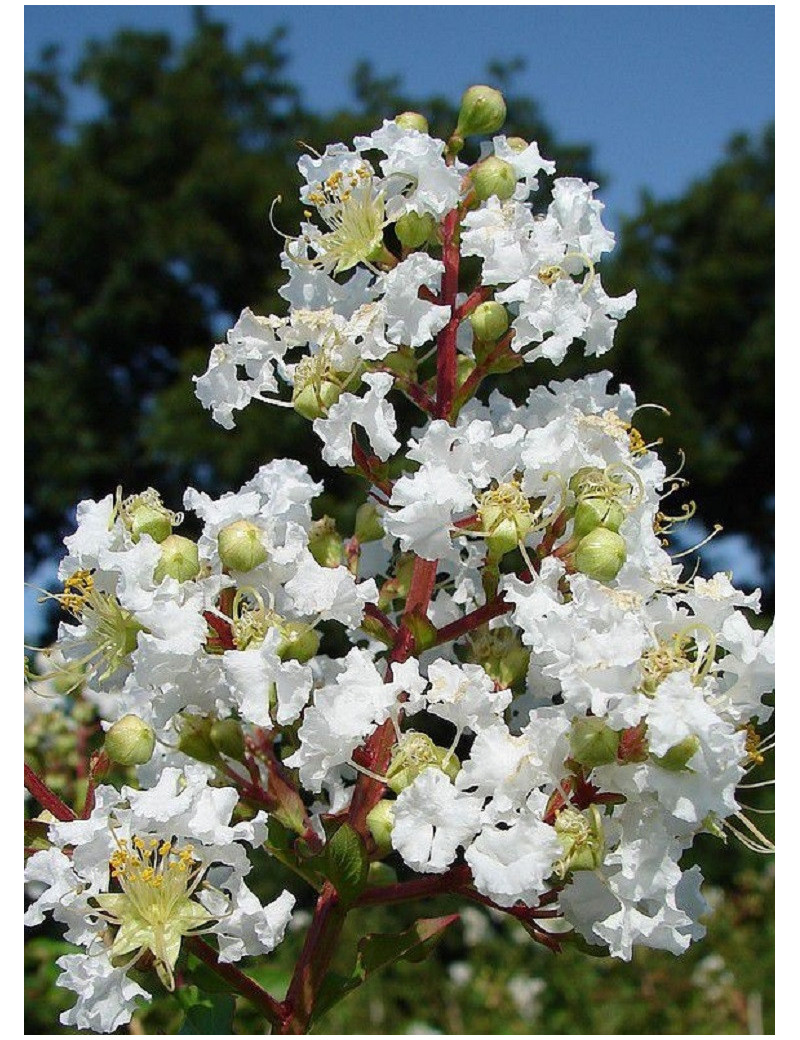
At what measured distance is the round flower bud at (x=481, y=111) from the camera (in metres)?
1.14

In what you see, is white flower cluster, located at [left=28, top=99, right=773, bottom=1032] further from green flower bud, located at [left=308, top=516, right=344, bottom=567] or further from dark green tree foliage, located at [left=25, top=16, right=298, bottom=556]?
dark green tree foliage, located at [left=25, top=16, right=298, bottom=556]

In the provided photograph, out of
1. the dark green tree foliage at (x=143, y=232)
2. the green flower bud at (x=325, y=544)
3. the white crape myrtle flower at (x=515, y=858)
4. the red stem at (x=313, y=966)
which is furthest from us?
the dark green tree foliage at (x=143, y=232)

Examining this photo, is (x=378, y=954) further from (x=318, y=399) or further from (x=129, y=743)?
(x=318, y=399)

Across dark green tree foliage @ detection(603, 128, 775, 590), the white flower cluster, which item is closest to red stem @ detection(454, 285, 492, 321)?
the white flower cluster

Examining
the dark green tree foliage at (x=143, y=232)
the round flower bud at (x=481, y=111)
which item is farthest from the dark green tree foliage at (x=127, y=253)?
the round flower bud at (x=481, y=111)

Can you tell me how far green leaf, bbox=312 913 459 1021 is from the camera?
92 cm

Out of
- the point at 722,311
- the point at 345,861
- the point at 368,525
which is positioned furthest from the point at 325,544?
the point at 722,311

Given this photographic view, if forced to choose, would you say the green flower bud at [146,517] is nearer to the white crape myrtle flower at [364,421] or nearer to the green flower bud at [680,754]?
the white crape myrtle flower at [364,421]

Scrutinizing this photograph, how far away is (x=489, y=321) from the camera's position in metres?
1.03

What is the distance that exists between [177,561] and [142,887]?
25cm

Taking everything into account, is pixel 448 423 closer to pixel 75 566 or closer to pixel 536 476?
pixel 536 476

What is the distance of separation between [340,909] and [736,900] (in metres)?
4.20

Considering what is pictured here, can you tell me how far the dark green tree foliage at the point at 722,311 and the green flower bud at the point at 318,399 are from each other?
28.5ft

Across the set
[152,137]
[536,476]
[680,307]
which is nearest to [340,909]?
[536,476]
